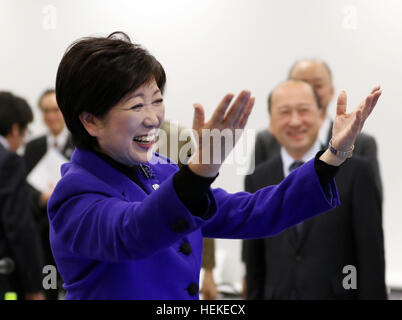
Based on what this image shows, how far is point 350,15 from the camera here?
4.35 meters

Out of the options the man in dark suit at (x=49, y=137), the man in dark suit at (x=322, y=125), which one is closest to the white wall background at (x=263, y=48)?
the man in dark suit at (x=49, y=137)

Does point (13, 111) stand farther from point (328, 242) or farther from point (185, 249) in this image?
point (185, 249)

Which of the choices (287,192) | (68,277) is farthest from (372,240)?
(68,277)

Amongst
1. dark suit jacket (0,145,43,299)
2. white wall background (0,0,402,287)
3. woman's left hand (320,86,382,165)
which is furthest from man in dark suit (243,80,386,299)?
white wall background (0,0,402,287)

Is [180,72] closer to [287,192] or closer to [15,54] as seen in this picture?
[15,54]

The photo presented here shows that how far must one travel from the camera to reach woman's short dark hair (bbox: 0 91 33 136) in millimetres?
3719

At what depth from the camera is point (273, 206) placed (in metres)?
1.55

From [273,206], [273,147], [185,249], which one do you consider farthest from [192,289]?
[273,147]

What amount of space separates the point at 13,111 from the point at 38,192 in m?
0.85

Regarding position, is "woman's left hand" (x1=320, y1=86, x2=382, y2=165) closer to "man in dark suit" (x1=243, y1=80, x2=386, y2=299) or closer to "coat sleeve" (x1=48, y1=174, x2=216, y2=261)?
"coat sleeve" (x1=48, y1=174, x2=216, y2=261)

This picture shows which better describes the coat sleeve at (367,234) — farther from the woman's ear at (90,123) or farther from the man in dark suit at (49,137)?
the man in dark suit at (49,137)

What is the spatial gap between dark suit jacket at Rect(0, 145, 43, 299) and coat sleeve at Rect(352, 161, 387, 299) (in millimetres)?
1627

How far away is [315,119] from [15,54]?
10.5 feet

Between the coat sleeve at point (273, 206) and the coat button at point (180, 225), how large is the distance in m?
0.24
